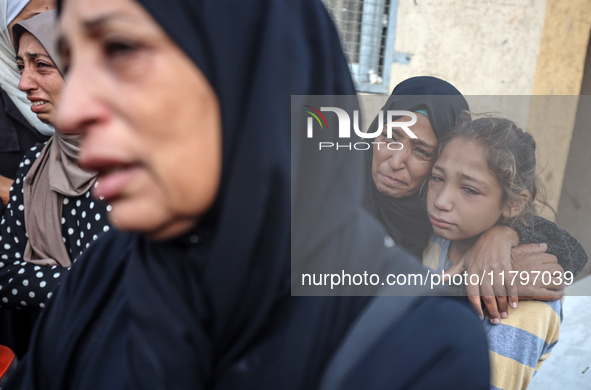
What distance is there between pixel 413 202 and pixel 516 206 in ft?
1.08

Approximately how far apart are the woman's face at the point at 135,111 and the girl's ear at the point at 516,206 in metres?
1.17

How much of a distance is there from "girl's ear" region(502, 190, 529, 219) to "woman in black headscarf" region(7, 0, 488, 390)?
2.70 ft

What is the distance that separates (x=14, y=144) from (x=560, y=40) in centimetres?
457

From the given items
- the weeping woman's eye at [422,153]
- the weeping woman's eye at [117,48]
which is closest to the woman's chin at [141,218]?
the weeping woman's eye at [117,48]

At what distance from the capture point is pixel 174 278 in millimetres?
708

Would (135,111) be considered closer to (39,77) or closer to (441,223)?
(441,223)

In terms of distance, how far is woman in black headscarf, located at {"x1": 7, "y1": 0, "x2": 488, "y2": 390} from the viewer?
→ 57cm

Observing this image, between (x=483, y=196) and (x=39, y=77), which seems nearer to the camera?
(x=483, y=196)

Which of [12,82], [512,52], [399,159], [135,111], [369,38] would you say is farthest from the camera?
[512,52]

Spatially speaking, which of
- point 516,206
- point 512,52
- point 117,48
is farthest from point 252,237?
point 512,52

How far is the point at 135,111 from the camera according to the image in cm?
56

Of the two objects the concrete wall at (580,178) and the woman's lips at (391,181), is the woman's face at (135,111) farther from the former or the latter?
the concrete wall at (580,178)

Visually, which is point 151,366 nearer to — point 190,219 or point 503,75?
point 190,219

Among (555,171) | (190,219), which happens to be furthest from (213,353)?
(555,171)
